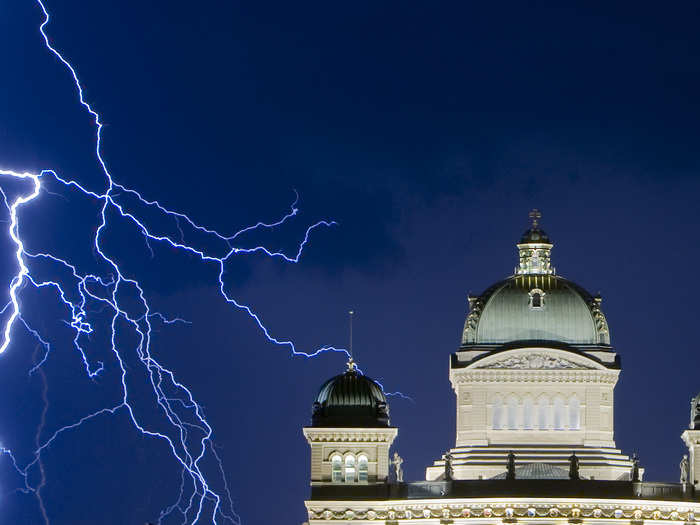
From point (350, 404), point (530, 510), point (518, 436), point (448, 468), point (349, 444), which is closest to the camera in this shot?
point (530, 510)

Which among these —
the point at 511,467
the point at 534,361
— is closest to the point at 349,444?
the point at 511,467

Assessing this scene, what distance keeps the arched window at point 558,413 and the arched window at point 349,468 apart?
39.2 ft

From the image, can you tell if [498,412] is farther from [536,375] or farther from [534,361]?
[534,361]

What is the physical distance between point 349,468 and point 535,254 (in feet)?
60.1

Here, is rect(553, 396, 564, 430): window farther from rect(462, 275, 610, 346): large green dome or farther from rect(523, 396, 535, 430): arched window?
rect(462, 275, 610, 346): large green dome

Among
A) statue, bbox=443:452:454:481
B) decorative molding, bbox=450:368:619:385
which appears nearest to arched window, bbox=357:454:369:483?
statue, bbox=443:452:454:481

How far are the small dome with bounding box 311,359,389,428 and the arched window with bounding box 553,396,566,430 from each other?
373 inches

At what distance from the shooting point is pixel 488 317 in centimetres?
13950

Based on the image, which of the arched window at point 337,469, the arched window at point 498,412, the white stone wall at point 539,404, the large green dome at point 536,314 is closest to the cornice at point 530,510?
the arched window at point 337,469

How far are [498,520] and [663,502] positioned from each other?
859 cm

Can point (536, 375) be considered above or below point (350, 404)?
above

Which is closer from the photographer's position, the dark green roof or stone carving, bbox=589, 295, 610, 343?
the dark green roof

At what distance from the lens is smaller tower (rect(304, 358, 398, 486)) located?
132375mm

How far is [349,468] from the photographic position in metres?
133
